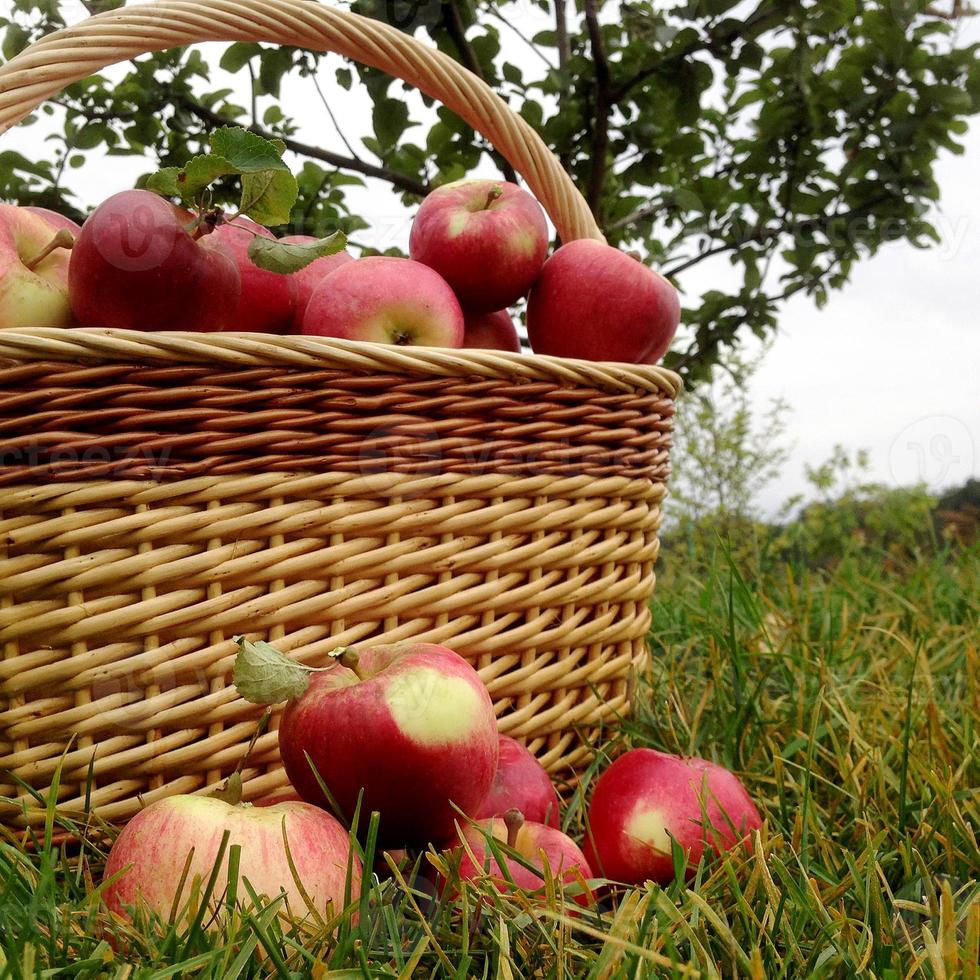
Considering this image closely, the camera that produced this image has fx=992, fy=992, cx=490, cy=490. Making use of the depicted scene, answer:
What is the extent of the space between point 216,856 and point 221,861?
0.08 ft

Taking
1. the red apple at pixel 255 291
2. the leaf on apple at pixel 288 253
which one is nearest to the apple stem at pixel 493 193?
the red apple at pixel 255 291

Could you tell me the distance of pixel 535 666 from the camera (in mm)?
1026

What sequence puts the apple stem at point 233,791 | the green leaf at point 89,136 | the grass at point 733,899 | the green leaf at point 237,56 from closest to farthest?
the grass at point 733,899 < the apple stem at point 233,791 < the green leaf at point 237,56 < the green leaf at point 89,136

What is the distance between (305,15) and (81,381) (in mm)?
475

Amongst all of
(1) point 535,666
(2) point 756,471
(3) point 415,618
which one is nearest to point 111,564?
(3) point 415,618

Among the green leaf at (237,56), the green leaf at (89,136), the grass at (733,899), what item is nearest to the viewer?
the grass at (733,899)

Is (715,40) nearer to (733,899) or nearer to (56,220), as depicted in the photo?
(56,220)

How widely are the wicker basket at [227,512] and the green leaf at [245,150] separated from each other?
0.13 meters

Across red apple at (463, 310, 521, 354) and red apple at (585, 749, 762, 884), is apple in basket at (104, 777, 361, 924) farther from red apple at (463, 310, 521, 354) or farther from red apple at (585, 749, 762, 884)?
red apple at (463, 310, 521, 354)

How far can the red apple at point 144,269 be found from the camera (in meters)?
0.83

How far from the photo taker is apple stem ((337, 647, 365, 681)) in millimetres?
756

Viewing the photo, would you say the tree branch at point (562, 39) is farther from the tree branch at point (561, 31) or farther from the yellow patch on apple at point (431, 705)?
the yellow patch on apple at point (431, 705)

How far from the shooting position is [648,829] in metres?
0.83

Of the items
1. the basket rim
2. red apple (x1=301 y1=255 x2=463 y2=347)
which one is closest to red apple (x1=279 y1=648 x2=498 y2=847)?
the basket rim
